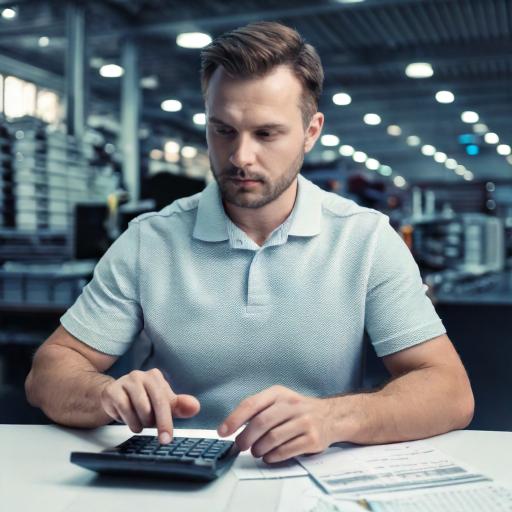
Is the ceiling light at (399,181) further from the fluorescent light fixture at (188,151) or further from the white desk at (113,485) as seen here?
the white desk at (113,485)

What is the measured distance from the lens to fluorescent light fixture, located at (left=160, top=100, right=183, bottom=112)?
12965 millimetres

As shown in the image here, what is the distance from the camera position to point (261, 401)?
1.05m

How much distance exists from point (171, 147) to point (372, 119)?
4429 millimetres

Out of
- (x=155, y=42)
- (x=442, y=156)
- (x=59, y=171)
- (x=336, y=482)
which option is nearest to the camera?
(x=336, y=482)

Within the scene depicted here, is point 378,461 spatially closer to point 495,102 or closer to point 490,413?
point 490,413

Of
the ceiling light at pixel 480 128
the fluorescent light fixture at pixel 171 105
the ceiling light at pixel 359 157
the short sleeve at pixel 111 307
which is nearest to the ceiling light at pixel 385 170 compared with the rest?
the ceiling light at pixel 359 157

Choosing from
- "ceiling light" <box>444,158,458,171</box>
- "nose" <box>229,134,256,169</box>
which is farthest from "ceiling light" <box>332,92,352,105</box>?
"nose" <box>229,134,256,169</box>

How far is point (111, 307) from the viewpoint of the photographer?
1553 mm

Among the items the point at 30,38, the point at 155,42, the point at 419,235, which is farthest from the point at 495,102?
the point at 30,38

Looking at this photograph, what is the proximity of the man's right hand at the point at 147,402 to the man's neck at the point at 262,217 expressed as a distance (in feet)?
1.82

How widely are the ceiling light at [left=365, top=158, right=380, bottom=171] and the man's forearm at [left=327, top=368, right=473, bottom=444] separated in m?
16.2

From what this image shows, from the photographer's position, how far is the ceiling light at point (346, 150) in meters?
16.7

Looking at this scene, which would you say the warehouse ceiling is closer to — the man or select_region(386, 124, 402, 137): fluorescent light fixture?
select_region(386, 124, 402, 137): fluorescent light fixture

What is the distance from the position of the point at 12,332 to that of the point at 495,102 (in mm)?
10473
